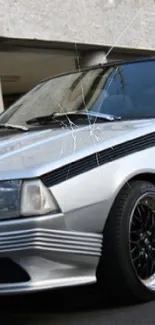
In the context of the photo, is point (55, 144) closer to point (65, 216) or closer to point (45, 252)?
point (65, 216)

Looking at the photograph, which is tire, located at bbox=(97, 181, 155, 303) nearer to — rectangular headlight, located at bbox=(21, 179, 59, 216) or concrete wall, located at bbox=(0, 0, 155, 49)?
rectangular headlight, located at bbox=(21, 179, 59, 216)

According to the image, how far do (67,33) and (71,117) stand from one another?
5.91 meters

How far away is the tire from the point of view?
3.83 meters

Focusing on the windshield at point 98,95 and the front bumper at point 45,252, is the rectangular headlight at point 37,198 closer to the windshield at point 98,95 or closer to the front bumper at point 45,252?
the front bumper at point 45,252

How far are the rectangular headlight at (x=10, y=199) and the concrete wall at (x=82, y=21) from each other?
603 cm

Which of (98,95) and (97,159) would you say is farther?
(98,95)

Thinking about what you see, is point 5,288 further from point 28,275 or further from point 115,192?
point 115,192

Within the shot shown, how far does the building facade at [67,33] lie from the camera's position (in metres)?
9.66

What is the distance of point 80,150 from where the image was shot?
3.84 m

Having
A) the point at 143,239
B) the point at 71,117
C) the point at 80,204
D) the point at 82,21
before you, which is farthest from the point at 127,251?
the point at 82,21

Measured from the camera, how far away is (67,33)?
34.3ft

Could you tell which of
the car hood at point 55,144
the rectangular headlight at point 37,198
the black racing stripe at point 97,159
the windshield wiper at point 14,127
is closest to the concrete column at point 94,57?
the windshield wiper at point 14,127

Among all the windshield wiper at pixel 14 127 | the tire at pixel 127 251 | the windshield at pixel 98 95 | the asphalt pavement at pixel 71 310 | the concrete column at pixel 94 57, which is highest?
the concrete column at pixel 94 57

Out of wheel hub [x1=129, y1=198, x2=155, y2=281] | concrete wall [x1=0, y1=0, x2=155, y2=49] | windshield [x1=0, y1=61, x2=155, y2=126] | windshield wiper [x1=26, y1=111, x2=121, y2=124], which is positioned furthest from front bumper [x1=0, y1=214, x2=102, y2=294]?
concrete wall [x1=0, y1=0, x2=155, y2=49]
